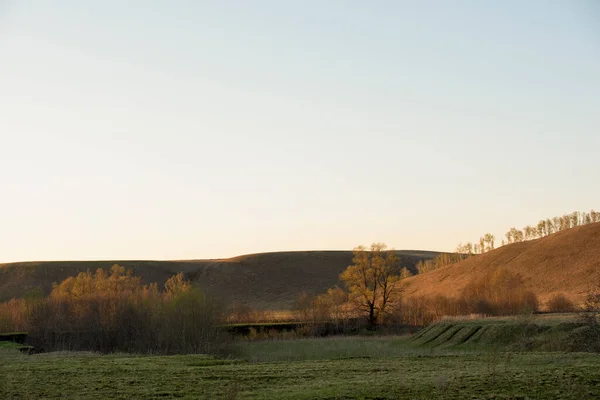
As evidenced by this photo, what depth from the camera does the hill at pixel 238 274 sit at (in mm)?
164750

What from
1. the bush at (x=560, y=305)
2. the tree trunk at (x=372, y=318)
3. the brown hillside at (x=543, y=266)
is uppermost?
the brown hillside at (x=543, y=266)

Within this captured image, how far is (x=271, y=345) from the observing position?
6625 cm

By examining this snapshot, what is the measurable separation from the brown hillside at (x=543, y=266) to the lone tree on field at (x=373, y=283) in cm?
2271

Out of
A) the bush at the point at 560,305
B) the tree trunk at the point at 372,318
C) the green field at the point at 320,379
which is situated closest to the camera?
the green field at the point at 320,379

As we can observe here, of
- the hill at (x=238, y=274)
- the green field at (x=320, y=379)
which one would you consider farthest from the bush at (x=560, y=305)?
the hill at (x=238, y=274)

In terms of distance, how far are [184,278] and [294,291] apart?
3513 cm

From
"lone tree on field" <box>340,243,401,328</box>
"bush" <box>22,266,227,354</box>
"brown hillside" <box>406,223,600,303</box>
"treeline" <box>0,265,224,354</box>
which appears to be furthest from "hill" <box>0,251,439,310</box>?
"bush" <box>22,266,227,354</box>

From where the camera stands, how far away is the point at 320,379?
90.5 ft

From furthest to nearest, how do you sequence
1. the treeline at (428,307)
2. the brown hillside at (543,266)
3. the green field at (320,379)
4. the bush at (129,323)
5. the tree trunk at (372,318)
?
1. the brown hillside at (543,266)
2. the tree trunk at (372,318)
3. the treeline at (428,307)
4. the bush at (129,323)
5. the green field at (320,379)

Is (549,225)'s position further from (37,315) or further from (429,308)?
(37,315)

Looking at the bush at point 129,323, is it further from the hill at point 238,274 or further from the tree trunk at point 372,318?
the hill at point 238,274

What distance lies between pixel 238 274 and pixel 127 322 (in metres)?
116

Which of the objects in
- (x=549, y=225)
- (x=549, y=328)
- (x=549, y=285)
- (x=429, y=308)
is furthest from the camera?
(x=549, y=225)

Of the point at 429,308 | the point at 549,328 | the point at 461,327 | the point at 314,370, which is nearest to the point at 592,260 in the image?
the point at 429,308
